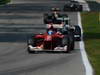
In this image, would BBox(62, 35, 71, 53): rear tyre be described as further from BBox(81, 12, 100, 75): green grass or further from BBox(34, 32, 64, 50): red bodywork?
BBox(81, 12, 100, 75): green grass

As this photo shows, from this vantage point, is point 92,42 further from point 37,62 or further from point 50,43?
point 37,62

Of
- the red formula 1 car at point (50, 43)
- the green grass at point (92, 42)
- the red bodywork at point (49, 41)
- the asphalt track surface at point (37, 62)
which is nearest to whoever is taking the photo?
the asphalt track surface at point (37, 62)

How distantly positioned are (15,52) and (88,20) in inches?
891

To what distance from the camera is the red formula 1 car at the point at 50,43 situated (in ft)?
74.8

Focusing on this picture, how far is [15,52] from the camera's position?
23125 millimetres

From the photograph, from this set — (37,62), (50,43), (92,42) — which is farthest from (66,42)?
(92,42)

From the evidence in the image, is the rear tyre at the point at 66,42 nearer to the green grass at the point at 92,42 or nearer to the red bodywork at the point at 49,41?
the red bodywork at the point at 49,41

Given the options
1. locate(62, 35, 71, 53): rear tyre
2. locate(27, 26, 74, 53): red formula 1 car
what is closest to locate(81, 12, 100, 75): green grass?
locate(62, 35, 71, 53): rear tyre

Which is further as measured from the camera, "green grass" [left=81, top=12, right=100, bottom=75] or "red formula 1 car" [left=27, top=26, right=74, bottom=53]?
"red formula 1 car" [left=27, top=26, right=74, bottom=53]

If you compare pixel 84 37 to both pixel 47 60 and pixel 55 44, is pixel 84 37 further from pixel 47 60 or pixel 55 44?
pixel 47 60

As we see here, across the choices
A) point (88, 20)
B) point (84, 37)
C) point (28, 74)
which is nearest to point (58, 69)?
point (28, 74)

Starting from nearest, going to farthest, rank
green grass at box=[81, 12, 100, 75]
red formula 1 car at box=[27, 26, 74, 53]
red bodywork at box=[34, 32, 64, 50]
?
green grass at box=[81, 12, 100, 75]
red formula 1 car at box=[27, 26, 74, 53]
red bodywork at box=[34, 32, 64, 50]

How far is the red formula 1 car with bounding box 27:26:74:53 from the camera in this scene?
74.8ft

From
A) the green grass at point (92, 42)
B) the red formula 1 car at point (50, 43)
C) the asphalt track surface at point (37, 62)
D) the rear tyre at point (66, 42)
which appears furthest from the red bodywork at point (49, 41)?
the green grass at point (92, 42)
